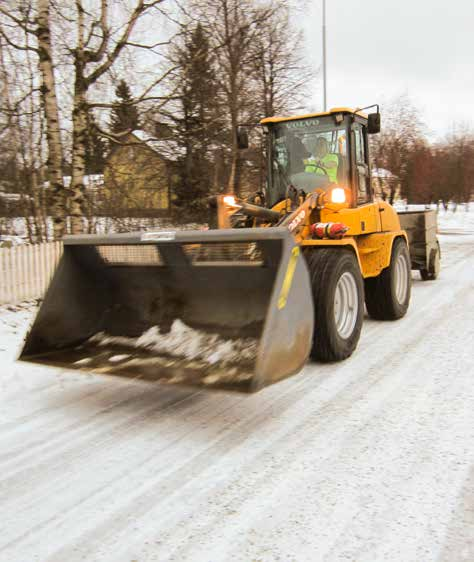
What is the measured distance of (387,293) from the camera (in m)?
6.39

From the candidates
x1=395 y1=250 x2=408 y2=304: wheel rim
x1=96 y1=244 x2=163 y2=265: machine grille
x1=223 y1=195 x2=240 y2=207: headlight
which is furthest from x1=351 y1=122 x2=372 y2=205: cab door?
x1=96 y1=244 x2=163 y2=265: machine grille

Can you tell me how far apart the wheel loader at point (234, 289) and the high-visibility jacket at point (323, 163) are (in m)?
0.01

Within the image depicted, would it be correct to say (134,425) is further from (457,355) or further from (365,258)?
(365,258)

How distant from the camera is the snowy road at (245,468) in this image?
2330 millimetres

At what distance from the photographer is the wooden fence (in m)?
7.63

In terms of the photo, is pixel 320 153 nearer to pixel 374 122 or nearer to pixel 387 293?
pixel 374 122

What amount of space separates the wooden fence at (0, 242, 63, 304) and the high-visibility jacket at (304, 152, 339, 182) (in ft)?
13.3

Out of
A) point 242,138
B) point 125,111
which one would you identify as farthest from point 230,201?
point 125,111

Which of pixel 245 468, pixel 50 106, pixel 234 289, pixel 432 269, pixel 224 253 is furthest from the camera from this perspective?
pixel 432 269

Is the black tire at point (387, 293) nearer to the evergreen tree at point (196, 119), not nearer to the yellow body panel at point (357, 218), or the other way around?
the yellow body panel at point (357, 218)

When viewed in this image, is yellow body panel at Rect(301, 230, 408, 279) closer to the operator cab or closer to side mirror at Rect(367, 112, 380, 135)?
the operator cab

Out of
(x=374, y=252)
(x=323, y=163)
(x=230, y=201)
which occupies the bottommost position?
(x=374, y=252)

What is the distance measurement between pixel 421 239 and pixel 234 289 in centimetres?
610

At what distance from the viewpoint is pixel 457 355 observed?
5.03m
